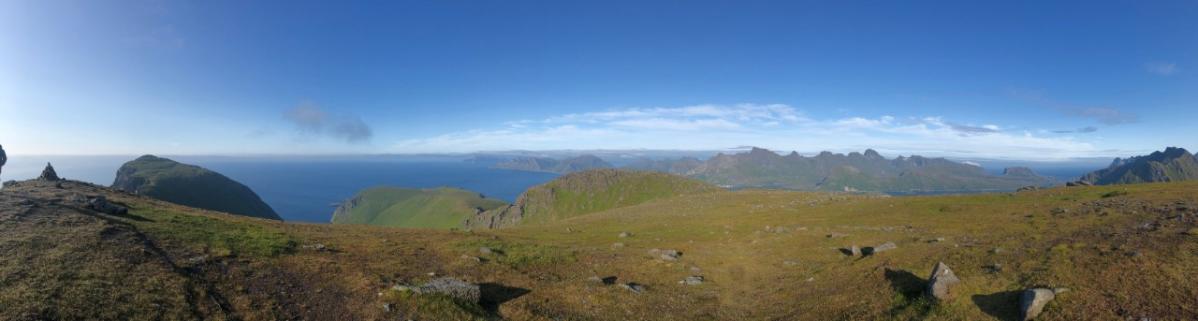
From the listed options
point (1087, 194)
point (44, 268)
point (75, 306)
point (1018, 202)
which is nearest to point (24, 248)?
point (44, 268)

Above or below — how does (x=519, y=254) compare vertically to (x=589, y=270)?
above

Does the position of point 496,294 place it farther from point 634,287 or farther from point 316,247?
point 316,247

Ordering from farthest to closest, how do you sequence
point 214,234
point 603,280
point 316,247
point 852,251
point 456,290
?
1. point 852,251
2. point 316,247
3. point 214,234
4. point 603,280
5. point 456,290

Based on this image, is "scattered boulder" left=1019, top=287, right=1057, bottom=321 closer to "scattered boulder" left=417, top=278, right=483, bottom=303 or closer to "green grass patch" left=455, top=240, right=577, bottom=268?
"scattered boulder" left=417, top=278, right=483, bottom=303

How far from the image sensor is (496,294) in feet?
77.4

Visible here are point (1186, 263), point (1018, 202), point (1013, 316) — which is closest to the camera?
point (1013, 316)

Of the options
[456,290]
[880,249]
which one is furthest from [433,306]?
[880,249]

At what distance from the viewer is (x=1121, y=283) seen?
17.5 metres

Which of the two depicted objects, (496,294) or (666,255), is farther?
(666,255)

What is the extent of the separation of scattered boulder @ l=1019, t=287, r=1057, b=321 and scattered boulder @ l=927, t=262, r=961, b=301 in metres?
2.60

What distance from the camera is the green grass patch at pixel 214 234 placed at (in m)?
26.6

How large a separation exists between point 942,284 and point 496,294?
70.4 ft

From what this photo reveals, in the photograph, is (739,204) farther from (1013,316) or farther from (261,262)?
(261,262)

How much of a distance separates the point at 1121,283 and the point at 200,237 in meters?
48.1
